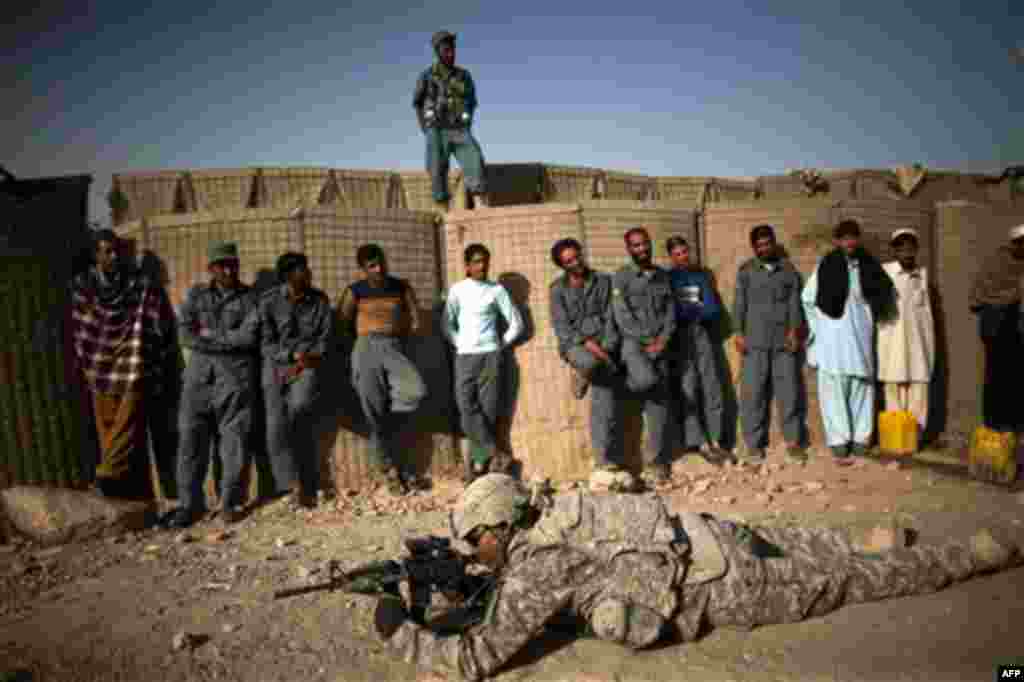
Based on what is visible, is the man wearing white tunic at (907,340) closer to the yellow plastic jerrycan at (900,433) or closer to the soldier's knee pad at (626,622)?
the yellow plastic jerrycan at (900,433)

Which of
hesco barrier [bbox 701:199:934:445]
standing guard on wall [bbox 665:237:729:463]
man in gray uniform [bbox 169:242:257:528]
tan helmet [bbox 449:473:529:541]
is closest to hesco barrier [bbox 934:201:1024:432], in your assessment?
hesco barrier [bbox 701:199:934:445]

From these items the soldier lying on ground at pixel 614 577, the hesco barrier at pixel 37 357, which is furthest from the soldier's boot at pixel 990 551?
the hesco barrier at pixel 37 357

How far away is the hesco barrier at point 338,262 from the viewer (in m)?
5.59

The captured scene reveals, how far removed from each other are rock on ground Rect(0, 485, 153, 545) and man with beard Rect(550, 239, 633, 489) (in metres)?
3.60

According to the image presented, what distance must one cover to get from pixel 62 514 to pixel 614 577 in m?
3.99

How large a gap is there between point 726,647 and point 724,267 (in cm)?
440

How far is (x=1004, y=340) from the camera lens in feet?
20.3

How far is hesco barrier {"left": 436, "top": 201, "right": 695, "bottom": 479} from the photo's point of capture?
6211 millimetres

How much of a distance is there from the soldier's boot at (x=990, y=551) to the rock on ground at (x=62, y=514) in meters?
5.25

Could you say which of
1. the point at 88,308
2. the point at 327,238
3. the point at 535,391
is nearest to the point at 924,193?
the point at 535,391

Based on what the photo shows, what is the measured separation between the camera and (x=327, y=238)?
5855 millimetres

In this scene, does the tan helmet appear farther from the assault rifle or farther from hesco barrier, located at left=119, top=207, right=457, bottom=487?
hesco barrier, located at left=119, top=207, right=457, bottom=487

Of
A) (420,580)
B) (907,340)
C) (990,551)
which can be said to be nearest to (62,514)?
(420,580)

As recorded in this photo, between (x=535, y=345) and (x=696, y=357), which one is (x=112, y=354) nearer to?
(x=535, y=345)
